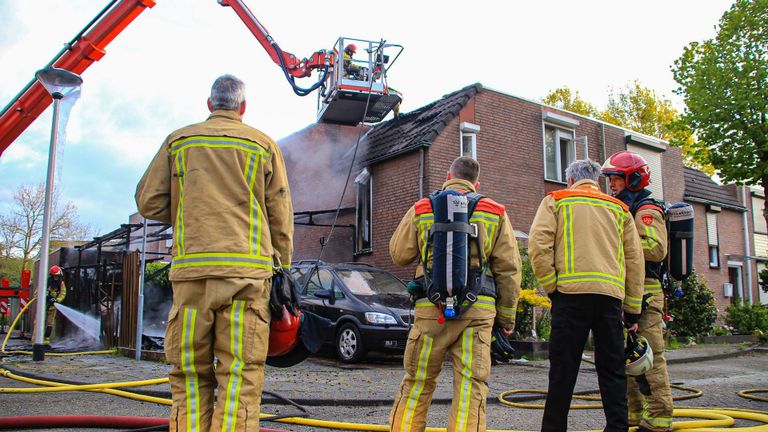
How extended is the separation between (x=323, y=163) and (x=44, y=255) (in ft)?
26.0

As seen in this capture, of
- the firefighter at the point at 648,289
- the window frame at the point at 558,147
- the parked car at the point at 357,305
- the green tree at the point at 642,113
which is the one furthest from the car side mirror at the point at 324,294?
the green tree at the point at 642,113

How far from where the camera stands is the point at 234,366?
116 inches

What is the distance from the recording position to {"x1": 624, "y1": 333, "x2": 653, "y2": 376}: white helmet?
4.25 metres

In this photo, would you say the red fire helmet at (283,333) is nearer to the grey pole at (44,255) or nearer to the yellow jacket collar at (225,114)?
the yellow jacket collar at (225,114)

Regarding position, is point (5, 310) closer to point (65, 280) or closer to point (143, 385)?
point (65, 280)

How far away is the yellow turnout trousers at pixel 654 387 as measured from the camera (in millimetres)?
4449

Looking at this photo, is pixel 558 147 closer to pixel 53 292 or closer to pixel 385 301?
pixel 385 301

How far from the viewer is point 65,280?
1560 cm

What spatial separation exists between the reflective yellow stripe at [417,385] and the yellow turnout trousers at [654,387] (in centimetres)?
179

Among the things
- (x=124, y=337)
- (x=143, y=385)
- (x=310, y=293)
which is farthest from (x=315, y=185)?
(x=143, y=385)

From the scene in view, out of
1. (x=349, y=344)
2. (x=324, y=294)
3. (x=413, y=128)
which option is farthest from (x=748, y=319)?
(x=324, y=294)

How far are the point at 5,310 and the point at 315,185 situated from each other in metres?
10.5

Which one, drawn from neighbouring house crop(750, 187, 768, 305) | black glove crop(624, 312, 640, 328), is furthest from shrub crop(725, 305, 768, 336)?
black glove crop(624, 312, 640, 328)

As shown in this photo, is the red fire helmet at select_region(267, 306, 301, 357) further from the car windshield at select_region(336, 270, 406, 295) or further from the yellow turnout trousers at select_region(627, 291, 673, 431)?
the car windshield at select_region(336, 270, 406, 295)
